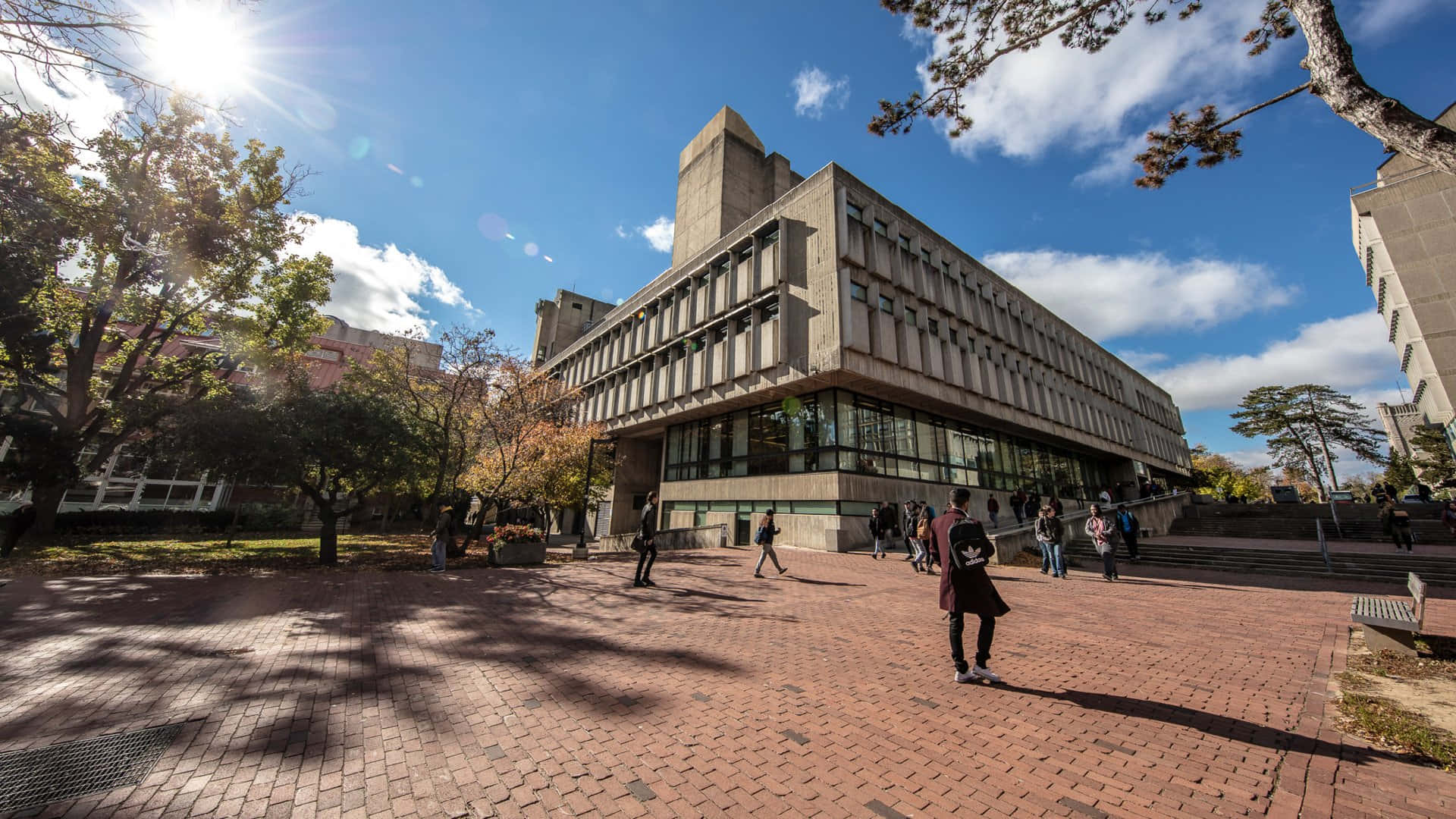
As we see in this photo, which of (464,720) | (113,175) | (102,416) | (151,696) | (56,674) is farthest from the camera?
(102,416)

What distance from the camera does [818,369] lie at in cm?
1884

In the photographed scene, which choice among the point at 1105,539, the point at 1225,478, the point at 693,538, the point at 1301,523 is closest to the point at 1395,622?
the point at 1105,539

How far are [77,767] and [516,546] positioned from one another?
11.6 metres

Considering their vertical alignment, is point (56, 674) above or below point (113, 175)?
below

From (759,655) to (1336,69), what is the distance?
861 centimetres

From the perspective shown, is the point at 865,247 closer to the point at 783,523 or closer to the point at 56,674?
the point at 783,523

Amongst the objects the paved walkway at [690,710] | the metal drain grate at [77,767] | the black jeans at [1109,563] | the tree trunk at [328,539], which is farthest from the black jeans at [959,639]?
the tree trunk at [328,539]

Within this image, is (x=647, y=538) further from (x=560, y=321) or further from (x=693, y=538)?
(x=560, y=321)

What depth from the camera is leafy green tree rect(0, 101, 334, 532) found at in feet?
49.0

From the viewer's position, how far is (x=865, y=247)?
21.3 m

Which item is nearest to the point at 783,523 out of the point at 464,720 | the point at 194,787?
the point at 464,720

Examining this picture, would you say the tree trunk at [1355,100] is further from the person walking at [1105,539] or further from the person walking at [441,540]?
the person walking at [441,540]

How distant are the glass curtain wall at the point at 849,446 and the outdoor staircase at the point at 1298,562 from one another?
7.58 m

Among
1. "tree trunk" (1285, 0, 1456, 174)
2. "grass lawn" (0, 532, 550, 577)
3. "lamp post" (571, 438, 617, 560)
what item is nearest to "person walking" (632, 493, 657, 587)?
"grass lawn" (0, 532, 550, 577)
